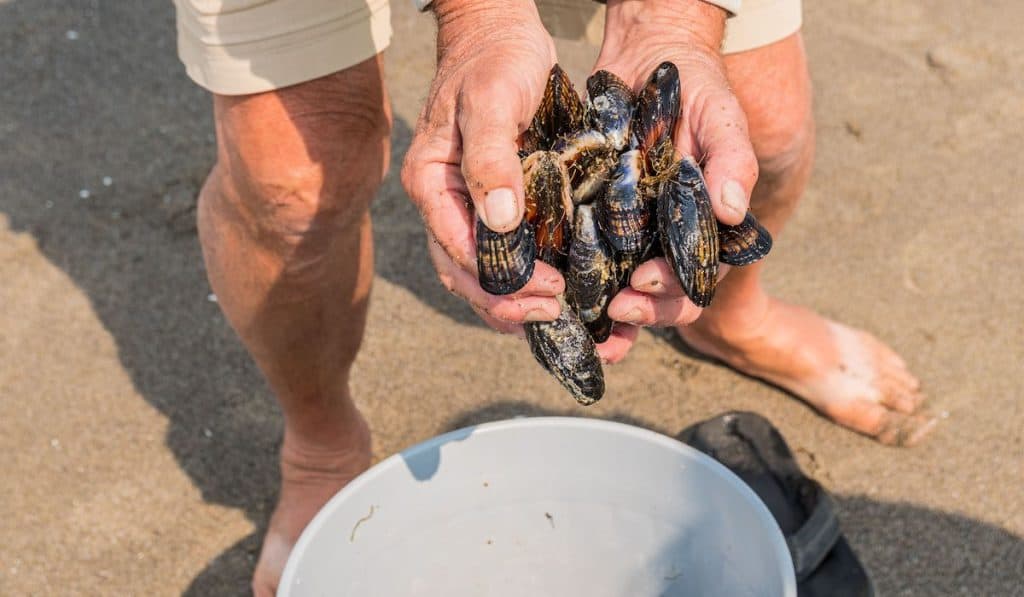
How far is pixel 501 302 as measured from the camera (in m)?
1.59

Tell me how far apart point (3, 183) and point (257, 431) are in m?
1.86

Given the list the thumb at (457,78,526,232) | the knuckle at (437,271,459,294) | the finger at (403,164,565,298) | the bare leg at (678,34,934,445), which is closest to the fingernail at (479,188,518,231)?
the thumb at (457,78,526,232)

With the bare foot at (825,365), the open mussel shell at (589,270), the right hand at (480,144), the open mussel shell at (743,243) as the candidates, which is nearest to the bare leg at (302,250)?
the right hand at (480,144)

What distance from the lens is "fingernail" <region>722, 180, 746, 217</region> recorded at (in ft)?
5.00

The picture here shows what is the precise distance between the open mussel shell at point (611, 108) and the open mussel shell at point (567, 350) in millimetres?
340

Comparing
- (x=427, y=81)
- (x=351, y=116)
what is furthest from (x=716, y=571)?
(x=427, y=81)

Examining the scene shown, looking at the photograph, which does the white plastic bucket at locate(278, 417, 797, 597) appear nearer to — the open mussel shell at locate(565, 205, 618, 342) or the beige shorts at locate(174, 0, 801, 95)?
the open mussel shell at locate(565, 205, 618, 342)

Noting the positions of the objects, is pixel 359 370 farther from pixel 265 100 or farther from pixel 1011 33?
pixel 1011 33

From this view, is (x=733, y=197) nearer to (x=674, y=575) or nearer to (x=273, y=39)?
(x=674, y=575)

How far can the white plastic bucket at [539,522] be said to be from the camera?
1806mm

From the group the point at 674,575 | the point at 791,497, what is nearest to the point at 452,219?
the point at 674,575

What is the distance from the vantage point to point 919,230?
11.1 feet

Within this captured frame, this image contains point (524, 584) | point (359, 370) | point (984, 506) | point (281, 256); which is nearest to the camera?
point (524, 584)

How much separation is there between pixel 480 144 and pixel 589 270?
346 mm
